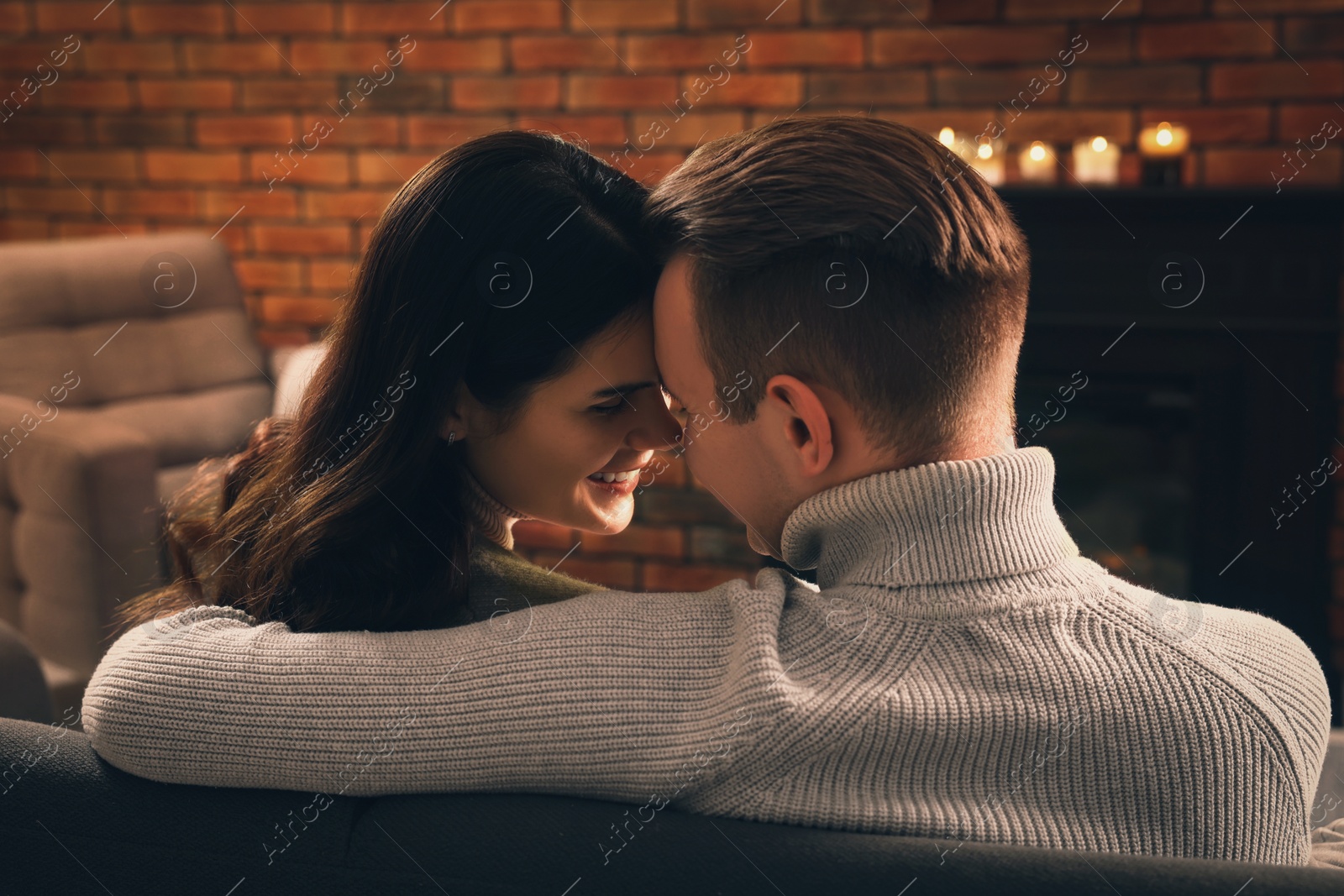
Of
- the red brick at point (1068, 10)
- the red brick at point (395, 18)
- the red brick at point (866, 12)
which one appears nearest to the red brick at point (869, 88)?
the red brick at point (866, 12)

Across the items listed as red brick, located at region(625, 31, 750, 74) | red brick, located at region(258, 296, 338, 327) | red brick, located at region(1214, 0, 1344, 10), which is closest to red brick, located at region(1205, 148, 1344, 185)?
red brick, located at region(1214, 0, 1344, 10)

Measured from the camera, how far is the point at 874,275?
811 millimetres

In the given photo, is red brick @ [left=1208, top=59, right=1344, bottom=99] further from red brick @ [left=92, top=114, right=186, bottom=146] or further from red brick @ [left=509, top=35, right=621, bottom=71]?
red brick @ [left=92, top=114, right=186, bottom=146]

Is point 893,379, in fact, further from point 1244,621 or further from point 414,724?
point 414,724

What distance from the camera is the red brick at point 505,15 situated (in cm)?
279

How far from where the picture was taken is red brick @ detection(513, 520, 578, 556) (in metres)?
2.96

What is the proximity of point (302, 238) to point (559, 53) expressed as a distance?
857 millimetres

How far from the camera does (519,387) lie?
108cm

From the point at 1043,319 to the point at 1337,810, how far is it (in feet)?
4.99

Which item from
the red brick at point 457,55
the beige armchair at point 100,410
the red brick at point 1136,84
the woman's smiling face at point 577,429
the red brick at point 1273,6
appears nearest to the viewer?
the woman's smiling face at point 577,429

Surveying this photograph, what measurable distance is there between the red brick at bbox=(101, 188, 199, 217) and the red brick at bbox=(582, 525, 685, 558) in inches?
56.4

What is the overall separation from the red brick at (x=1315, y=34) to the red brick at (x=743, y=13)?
979 mm

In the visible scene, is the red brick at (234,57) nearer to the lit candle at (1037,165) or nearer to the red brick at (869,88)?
the red brick at (869,88)

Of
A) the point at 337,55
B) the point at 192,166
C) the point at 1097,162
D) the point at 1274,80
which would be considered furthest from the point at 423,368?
the point at 192,166
